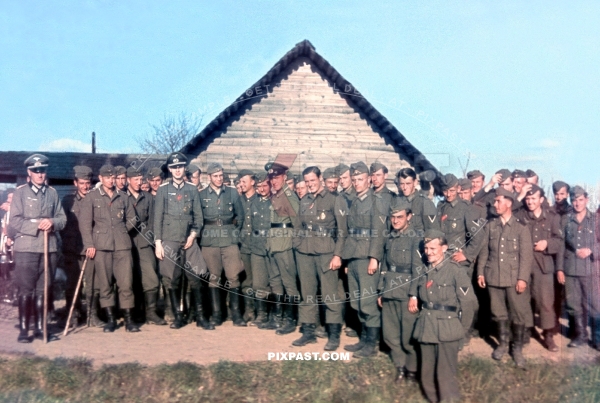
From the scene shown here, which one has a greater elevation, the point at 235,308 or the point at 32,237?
the point at 32,237

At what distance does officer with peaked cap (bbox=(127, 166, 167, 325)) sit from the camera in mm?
7007

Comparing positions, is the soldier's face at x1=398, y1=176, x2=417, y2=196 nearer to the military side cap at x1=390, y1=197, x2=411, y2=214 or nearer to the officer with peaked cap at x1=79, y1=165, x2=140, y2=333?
the military side cap at x1=390, y1=197, x2=411, y2=214

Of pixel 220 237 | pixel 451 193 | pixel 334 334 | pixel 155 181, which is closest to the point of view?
pixel 451 193

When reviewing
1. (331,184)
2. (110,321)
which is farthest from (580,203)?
(110,321)

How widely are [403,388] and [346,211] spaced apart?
186 centimetres

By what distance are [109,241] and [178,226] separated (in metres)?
0.86

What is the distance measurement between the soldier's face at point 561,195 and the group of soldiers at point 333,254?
0.07ft

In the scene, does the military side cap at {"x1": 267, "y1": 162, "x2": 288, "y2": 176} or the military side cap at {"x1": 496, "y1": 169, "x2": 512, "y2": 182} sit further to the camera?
the military side cap at {"x1": 267, "y1": 162, "x2": 288, "y2": 176}

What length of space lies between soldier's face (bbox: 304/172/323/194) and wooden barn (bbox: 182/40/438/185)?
1.24ft

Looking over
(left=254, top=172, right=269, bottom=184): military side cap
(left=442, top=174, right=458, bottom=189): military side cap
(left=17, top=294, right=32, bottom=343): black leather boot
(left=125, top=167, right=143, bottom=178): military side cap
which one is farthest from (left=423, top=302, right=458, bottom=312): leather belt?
(left=17, top=294, right=32, bottom=343): black leather boot

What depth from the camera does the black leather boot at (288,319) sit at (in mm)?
6453

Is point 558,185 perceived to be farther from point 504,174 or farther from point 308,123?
point 308,123

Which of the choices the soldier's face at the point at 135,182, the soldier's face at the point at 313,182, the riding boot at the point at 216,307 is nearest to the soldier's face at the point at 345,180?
the soldier's face at the point at 313,182

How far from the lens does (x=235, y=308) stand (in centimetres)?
696
